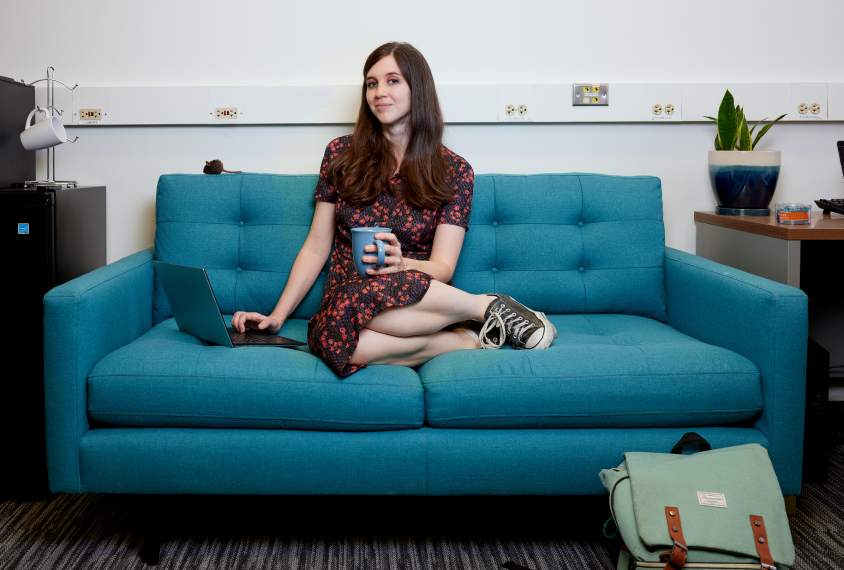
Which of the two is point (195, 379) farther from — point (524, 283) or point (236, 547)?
point (524, 283)

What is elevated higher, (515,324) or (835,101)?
(835,101)

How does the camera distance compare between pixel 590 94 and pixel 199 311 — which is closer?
pixel 199 311

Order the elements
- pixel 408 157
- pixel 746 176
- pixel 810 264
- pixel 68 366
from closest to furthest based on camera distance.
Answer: pixel 68 366
pixel 408 157
pixel 746 176
pixel 810 264

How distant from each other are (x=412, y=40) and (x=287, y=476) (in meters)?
1.56

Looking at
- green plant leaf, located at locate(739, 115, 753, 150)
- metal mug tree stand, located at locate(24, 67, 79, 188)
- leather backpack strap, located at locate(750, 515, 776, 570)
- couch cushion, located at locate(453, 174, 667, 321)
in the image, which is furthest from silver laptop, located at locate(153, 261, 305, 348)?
green plant leaf, located at locate(739, 115, 753, 150)

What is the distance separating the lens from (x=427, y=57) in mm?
2355

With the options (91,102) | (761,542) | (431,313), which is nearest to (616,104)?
(431,313)

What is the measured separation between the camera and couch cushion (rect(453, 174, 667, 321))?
2.06 m

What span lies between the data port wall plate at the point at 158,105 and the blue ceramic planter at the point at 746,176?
175 centimetres

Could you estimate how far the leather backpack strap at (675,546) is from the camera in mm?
1237

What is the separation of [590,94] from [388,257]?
47.4 inches

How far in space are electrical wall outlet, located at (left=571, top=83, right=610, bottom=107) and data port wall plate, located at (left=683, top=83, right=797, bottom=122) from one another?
283 millimetres

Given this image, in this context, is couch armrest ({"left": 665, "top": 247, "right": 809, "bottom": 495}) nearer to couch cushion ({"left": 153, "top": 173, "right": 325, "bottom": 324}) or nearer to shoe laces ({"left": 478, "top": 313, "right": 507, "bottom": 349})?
shoe laces ({"left": 478, "top": 313, "right": 507, "bottom": 349})

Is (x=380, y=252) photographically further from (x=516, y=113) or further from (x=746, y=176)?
(x=746, y=176)
